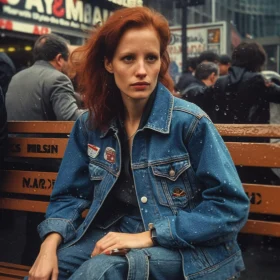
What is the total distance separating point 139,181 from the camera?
242 centimetres

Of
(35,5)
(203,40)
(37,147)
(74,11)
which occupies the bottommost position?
(37,147)

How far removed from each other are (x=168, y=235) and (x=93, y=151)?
67 cm

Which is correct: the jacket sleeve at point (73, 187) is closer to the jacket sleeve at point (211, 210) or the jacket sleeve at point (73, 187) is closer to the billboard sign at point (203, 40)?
the jacket sleeve at point (211, 210)

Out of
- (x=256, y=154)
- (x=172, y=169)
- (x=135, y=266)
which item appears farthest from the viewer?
(x=256, y=154)

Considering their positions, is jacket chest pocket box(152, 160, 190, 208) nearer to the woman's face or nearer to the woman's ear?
the woman's face

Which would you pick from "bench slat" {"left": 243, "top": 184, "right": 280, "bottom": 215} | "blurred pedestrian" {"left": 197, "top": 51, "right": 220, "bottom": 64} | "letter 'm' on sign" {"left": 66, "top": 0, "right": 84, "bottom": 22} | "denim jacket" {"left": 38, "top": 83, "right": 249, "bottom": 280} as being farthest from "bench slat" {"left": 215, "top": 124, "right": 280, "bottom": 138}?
"letter 'm' on sign" {"left": 66, "top": 0, "right": 84, "bottom": 22}

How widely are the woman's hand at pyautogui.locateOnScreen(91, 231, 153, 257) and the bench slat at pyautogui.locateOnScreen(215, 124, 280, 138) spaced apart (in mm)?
927

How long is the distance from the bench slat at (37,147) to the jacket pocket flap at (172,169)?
1189 mm

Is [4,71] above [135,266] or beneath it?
above

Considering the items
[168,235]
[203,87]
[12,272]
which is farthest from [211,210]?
[203,87]

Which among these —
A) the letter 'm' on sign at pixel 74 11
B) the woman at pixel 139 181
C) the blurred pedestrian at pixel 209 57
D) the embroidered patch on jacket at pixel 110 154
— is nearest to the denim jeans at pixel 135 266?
the woman at pixel 139 181

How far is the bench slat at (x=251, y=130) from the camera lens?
2.80 metres

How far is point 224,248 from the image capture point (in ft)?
7.55

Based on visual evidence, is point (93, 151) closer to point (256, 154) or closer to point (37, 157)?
point (256, 154)
